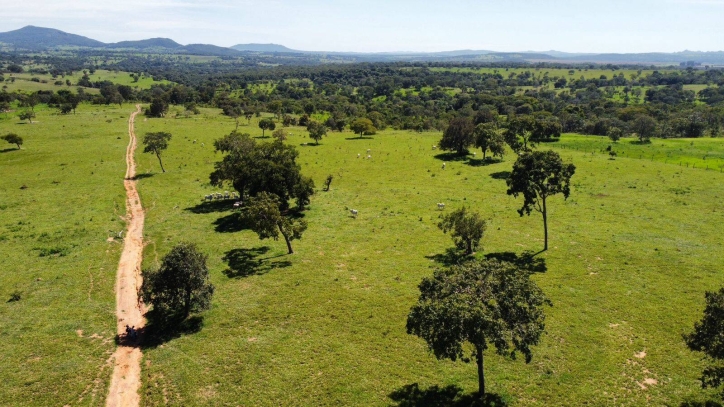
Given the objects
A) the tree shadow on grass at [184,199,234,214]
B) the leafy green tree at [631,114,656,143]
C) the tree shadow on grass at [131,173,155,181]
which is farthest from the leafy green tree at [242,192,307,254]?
the leafy green tree at [631,114,656,143]

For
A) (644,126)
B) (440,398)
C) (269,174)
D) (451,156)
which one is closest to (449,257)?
(440,398)

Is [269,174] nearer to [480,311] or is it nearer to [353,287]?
[353,287]

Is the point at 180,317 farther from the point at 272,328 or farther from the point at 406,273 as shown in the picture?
the point at 406,273

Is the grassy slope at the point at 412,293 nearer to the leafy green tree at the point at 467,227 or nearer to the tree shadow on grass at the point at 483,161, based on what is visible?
the leafy green tree at the point at 467,227

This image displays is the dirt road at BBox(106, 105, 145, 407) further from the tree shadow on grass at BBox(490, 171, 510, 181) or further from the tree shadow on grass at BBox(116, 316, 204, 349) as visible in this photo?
the tree shadow on grass at BBox(490, 171, 510, 181)

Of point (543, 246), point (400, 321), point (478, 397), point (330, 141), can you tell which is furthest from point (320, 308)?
point (330, 141)
